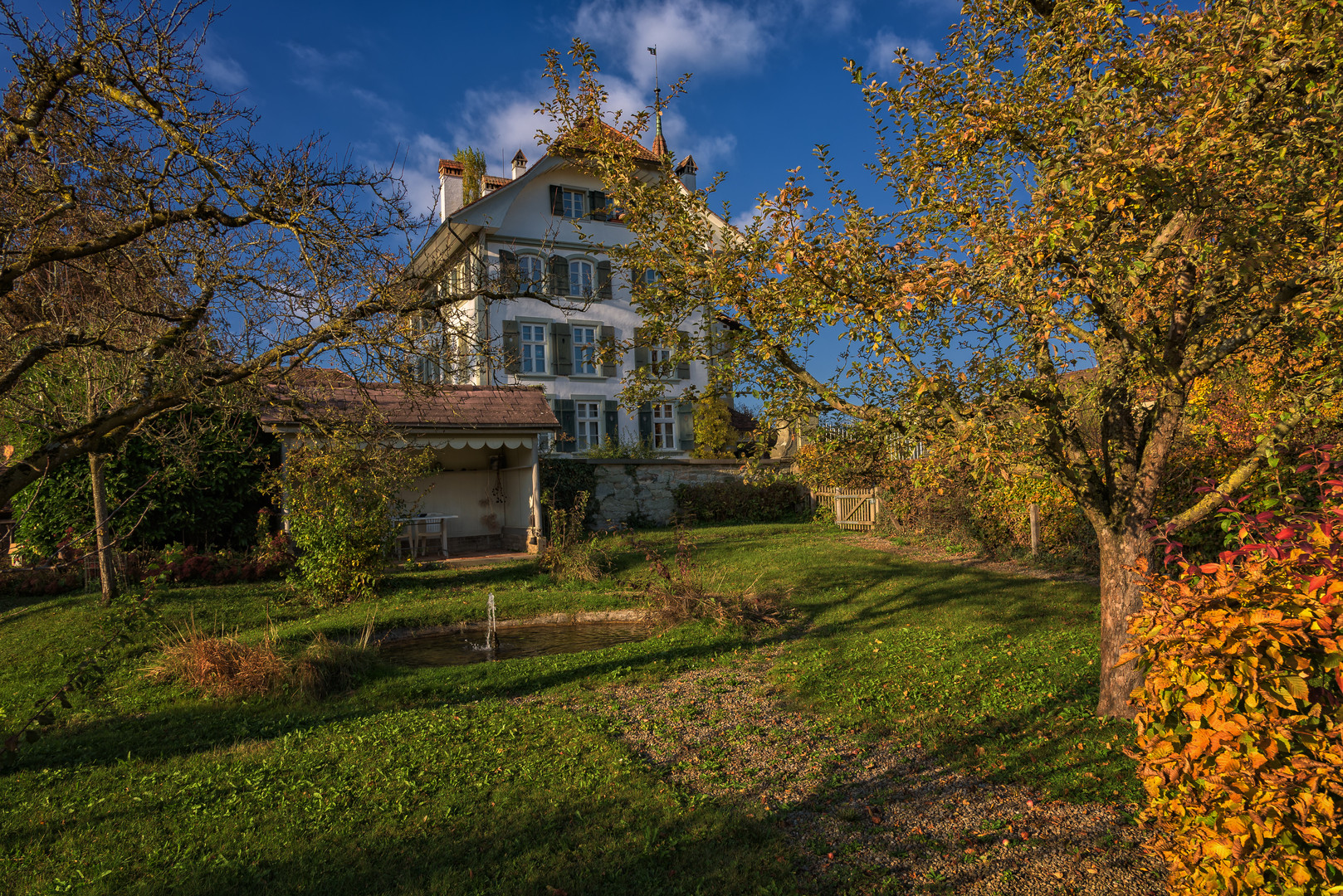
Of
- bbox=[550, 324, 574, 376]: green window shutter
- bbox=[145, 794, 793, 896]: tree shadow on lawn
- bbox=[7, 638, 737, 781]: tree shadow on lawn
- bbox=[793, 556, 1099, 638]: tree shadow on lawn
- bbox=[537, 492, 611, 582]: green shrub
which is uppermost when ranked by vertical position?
bbox=[550, 324, 574, 376]: green window shutter

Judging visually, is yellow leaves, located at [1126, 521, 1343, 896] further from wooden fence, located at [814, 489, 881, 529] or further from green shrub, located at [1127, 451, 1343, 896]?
wooden fence, located at [814, 489, 881, 529]

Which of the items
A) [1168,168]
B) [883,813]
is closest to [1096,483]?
[1168,168]

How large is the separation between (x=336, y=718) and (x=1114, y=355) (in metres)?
5.68

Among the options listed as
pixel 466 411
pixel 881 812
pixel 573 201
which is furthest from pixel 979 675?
pixel 573 201

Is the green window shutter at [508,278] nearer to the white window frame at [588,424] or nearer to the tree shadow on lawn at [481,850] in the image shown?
the tree shadow on lawn at [481,850]

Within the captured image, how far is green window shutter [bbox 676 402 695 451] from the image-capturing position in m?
25.1

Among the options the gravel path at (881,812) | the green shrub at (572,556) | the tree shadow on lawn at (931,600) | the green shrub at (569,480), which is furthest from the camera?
the green shrub at (569,480)

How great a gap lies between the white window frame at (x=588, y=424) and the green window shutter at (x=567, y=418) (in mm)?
29

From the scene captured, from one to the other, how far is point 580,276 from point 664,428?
5.57 m

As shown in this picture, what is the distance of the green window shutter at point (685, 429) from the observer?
2512 cm

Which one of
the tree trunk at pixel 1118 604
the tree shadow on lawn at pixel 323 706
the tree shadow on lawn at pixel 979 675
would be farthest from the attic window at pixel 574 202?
the tree trunk at pixel 1118 604

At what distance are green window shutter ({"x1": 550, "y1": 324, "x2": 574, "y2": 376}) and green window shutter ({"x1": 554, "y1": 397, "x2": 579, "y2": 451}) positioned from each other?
0.91 metres

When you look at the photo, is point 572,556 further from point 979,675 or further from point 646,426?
point 646,426

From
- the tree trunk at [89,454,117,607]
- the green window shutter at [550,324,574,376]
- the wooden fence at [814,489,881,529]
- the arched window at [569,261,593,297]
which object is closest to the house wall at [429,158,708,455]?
the green window shutter at [550,324,574,376]
